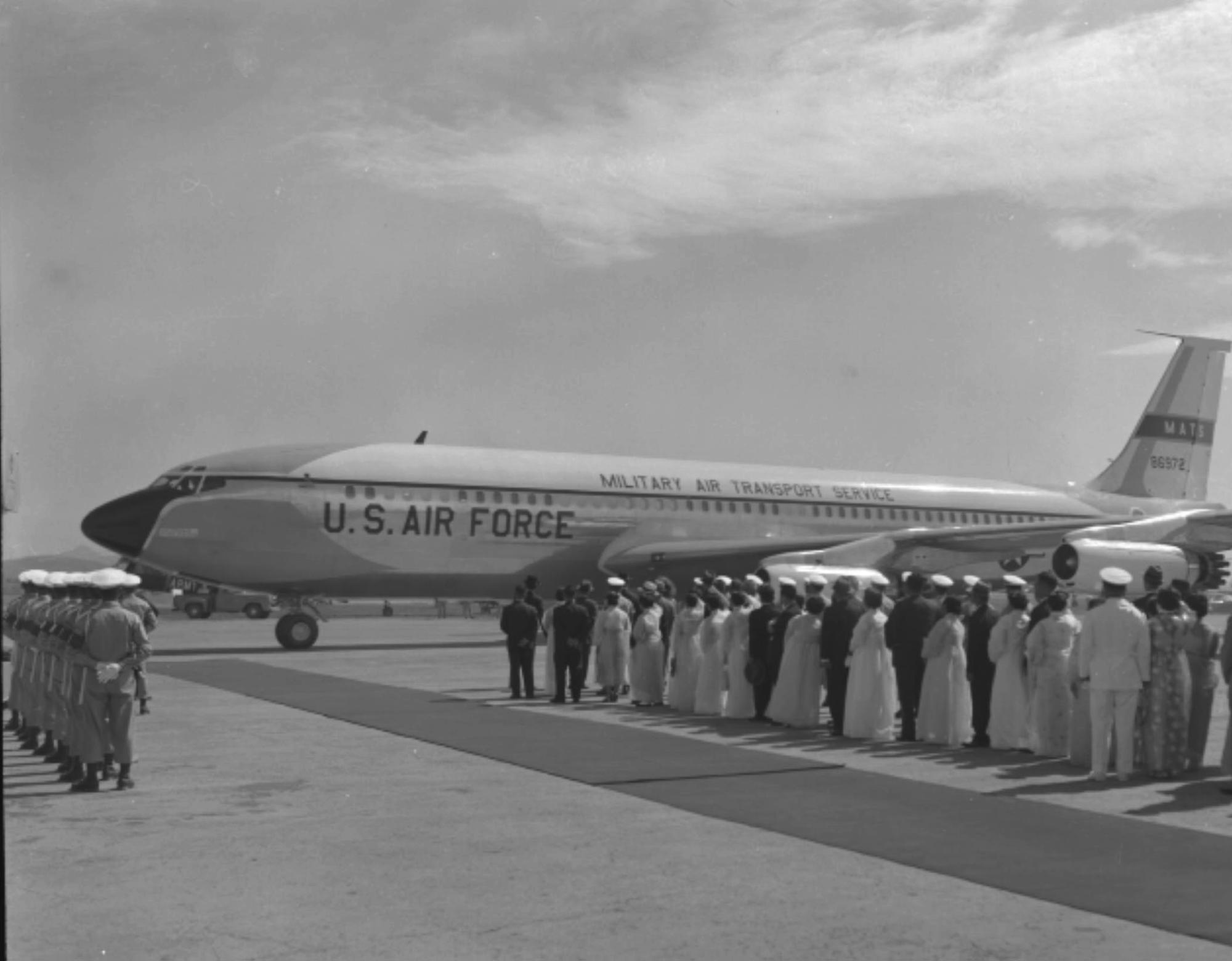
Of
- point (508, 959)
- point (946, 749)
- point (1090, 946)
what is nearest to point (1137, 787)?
point (946, 749)

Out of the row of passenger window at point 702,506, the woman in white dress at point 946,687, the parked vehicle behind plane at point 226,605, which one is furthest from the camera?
the parked vehicle behind plane at point 226,605

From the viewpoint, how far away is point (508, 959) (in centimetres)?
573

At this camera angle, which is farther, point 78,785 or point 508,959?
point 78,785

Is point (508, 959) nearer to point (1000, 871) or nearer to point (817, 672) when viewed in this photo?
point (1000, 871)

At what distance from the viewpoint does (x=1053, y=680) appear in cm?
1209

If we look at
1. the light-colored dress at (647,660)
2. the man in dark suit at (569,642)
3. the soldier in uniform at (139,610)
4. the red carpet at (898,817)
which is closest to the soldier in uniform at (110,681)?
the soldier in uniform at (139,610)

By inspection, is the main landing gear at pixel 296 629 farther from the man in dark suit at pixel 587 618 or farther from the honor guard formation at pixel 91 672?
the honor guard formation at pixel 91 672

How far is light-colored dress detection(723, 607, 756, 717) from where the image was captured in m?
15.0

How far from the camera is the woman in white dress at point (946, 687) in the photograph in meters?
12.9

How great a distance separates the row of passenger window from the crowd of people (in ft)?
29.0

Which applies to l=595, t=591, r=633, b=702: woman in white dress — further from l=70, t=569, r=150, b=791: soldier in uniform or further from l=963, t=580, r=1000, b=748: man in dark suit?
l=70, t=569, r=150, b=791: soldier in uniform

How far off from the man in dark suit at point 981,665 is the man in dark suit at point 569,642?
4.98 m

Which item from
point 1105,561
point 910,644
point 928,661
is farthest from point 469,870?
point 1105,561

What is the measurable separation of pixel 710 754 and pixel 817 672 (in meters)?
2.63
